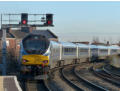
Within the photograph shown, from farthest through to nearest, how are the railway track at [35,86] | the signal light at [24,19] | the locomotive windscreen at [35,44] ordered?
the signal light at [24,19], the locomotive windscreen at [35,44], the railway track at [35,86]

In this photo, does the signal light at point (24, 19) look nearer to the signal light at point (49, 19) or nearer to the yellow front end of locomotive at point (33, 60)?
the signal light at point (49, 19)

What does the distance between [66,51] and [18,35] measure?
37.2 metres

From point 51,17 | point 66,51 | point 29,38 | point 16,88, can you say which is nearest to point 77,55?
point 66,51

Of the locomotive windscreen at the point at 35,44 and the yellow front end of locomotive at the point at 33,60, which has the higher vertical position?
the locomotive windscreen at the point at 35,44

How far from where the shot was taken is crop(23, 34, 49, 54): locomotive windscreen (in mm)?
16875

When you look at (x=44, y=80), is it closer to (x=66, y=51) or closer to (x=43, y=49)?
(x=43, y=49)

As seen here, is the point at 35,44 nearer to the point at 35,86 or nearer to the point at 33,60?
the point at 33,60

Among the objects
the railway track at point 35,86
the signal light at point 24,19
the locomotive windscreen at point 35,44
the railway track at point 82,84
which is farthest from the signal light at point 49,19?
the railway track at point 35,86

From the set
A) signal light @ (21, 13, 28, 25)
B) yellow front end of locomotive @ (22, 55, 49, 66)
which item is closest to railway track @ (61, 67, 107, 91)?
yellow front end of locomotive @ (22, 55, 49, 66)

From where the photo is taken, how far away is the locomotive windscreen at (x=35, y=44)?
16.9 m

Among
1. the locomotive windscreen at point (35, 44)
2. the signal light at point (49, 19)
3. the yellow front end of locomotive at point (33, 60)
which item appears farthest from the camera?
the signal light at point (49, 19)

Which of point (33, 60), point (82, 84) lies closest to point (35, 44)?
point (33, 60)

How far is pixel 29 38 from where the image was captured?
17.4 meters

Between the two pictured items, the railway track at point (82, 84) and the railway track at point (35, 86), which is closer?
the railway track at point (82, 84)
